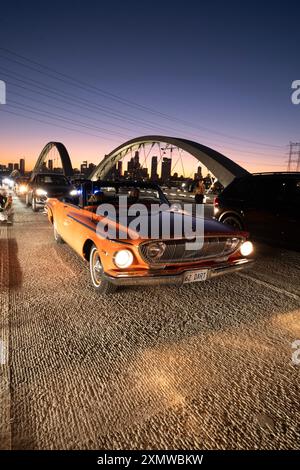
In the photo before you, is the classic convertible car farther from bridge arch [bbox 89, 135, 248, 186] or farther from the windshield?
bridge arch [bbox 89, 135, 248, 186]

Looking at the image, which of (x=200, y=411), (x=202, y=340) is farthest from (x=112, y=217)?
(x=200, y=411)

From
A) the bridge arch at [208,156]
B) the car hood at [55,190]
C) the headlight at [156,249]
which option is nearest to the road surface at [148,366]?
the headlight at [156,249]

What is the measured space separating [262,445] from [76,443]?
114 cm

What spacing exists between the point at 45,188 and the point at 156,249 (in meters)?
10.4

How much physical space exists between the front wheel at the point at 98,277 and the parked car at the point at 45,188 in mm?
8386

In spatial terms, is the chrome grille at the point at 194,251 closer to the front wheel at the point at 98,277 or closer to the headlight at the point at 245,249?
the headlight at the point at 245,249

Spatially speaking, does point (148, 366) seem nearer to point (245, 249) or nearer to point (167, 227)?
point (167, 227)

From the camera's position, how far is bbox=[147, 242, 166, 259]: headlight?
352 centimetres

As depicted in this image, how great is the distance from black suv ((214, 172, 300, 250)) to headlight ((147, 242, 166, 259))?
3.55m

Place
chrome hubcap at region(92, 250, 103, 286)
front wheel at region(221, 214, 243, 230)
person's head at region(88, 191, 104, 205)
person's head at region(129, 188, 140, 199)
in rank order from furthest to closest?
front wheel at region(221, 214, 243, 230), person's head at region(129, 188, 140, 199), person's head at region(88, 191, 104, 205), chrome hubcap at region(92, 250, 103, 286)

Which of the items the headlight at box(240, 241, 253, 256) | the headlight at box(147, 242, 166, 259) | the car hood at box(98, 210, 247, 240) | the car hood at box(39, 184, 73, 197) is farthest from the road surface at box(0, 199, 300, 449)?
the car hood at box(39, 184, 73, 197)

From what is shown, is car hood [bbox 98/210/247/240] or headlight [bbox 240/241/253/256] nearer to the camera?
car hood [bbox 98/210/247/240]

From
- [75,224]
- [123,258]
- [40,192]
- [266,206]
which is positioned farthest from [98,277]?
[40,192]

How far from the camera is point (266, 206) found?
650cm
